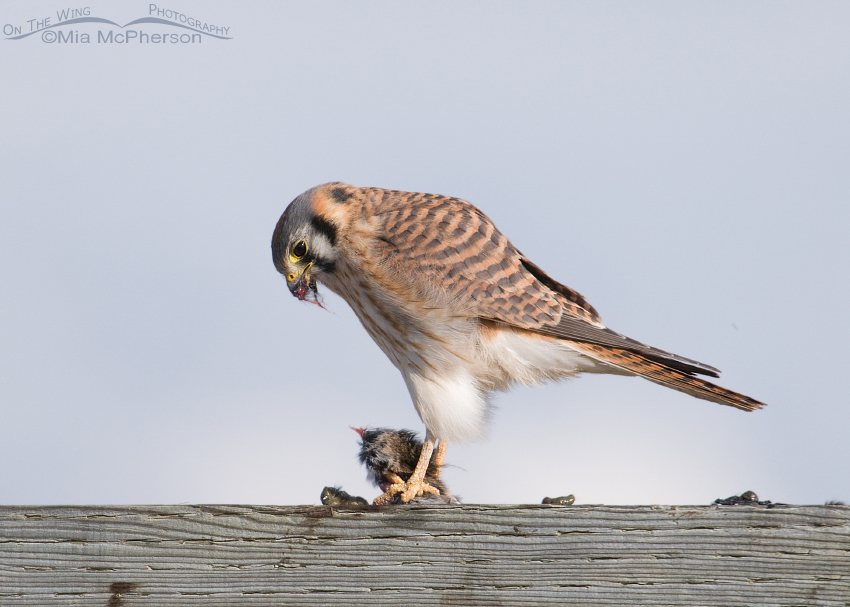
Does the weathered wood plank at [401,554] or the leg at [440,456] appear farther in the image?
the leg at [440,456]

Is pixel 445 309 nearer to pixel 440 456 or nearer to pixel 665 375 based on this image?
pixel 440 456

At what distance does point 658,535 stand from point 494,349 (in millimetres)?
1762

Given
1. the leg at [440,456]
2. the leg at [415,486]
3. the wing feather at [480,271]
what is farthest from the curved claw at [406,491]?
the wing feather at [480,271]

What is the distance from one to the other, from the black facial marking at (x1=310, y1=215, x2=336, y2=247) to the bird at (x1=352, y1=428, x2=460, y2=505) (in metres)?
1.00

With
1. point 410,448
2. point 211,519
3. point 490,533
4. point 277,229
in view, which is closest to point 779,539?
point 490,533

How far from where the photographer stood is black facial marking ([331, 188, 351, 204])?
3.95 m

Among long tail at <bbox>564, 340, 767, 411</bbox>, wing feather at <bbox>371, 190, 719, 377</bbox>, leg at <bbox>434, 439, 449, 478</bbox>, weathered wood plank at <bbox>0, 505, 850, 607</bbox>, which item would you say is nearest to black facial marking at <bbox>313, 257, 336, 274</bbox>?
wing feather at <bbox>371, 190, 719, 377</bbox>

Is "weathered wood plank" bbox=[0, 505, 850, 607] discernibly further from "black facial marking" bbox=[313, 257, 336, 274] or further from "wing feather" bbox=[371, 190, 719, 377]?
"black facial marking" bbox=[313, 257, 336, 274]

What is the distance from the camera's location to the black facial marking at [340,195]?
3951mm

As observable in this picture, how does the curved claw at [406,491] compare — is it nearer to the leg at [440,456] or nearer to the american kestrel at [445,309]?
the american kestrel at [445,309]

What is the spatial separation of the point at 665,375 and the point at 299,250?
5.92ft

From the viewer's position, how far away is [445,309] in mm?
3557

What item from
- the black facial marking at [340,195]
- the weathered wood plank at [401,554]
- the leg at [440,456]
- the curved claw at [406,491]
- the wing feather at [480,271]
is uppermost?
the black facial marking at [340,195]

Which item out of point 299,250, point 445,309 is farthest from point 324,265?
point 445,309
